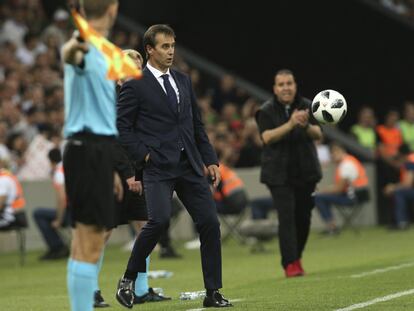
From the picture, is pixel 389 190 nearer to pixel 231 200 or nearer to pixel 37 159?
pixel 231 200

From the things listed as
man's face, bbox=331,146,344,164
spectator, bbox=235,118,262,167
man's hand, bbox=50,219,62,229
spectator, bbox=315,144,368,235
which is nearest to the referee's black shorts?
man's hand, bbox=50,219,62,229

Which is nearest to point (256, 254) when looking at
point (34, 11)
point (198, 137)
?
point (198, 137)

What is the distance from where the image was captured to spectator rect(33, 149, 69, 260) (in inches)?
689

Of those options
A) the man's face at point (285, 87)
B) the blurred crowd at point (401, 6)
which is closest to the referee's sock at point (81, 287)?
the man's face at point (285, 87)

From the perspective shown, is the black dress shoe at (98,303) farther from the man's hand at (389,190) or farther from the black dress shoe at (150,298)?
the man's hand at (389,190)

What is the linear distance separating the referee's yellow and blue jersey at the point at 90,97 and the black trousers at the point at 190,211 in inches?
86.3

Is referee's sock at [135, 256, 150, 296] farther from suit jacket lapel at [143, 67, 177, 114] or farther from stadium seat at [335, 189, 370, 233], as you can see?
stadium seat at [335, 189, 370, 233]

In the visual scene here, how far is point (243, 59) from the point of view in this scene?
92.3 feet

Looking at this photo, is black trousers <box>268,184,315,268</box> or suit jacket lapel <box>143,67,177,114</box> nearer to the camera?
suit jacket lapel <box>143,67,177,114</box>

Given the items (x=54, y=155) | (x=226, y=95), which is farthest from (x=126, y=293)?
(x=226, y=95)

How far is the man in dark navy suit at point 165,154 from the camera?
9266mm

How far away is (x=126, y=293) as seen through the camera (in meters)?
9.34

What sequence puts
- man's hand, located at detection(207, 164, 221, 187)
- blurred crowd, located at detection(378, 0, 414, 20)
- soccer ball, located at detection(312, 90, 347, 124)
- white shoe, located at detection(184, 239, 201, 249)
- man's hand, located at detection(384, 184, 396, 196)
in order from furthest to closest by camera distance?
blurred crowd, located at detection(378, 0, 414, 20), man's hand, located at detection(384, 184, 396, 196), white shoe, located at detection(184, 239, 201, 249), soccer ball, located at detection(312, 90, 347, 124), man's hand, located at detection(207, 164, 221, 187)

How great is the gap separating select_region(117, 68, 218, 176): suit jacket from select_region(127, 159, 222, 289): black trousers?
3.6 inches
